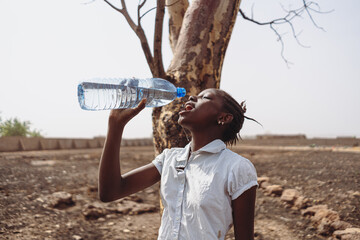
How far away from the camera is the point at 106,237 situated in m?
3.72

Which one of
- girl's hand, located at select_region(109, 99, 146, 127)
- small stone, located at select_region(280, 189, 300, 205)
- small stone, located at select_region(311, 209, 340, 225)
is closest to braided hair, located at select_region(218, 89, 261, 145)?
girl's hand, located at select_region(109, 99, 146, 127)

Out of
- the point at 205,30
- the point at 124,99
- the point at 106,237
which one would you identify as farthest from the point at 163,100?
the point at 106,237

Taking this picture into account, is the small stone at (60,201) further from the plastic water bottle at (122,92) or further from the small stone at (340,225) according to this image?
the small stone at (340,225)

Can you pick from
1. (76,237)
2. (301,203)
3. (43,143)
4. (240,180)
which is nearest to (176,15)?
(240,180)

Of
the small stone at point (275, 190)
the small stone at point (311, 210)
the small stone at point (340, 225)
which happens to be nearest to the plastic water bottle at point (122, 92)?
the small stone at point (340, 225)

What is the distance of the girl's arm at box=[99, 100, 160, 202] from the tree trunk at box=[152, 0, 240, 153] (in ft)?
2.83

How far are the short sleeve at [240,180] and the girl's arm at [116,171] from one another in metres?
0.55

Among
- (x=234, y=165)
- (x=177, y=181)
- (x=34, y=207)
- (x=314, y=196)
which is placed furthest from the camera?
(x=314, y=196)

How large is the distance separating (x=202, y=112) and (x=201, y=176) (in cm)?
36

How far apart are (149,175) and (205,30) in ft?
5.54

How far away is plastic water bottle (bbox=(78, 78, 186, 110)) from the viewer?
2.16 meters

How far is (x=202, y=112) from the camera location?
1.64m

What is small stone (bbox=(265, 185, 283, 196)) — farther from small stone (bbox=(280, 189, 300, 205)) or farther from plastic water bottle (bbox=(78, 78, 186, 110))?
plastic water bottle (bbox=(78, 78, 186, 110))

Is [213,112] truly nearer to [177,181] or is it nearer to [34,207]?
[177,181]
